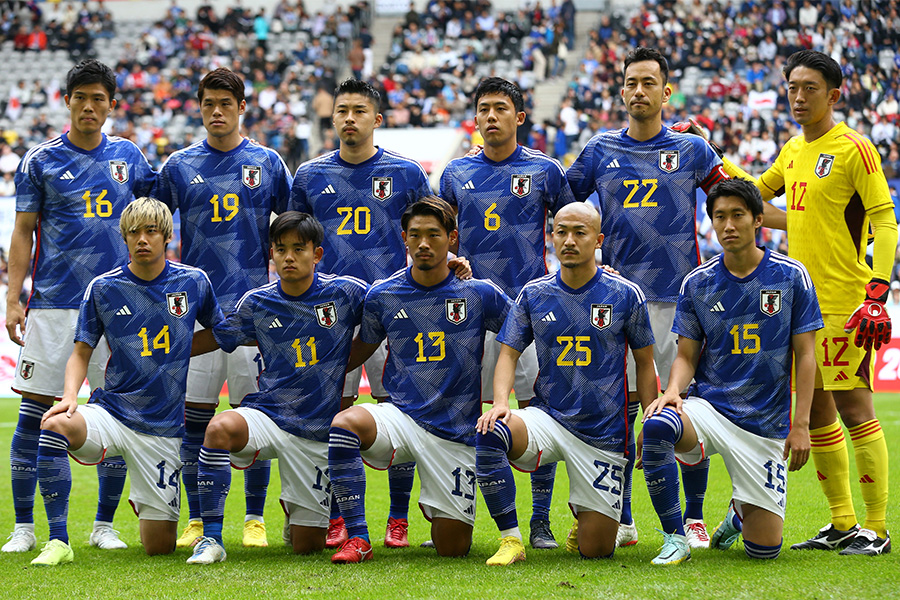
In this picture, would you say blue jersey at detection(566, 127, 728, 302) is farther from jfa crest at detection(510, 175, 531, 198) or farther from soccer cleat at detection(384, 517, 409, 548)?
soccer cleat at detection(384, 517, 409, 548)

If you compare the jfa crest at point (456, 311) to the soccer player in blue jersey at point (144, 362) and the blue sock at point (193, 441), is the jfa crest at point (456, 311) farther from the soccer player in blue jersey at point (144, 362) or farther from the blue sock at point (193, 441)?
the blue sock at point (193, 441)

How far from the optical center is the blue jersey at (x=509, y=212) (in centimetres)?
559

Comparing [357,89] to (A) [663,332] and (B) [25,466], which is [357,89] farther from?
(B) [25,466]

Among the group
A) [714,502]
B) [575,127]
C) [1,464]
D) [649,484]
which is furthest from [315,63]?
[649,484]

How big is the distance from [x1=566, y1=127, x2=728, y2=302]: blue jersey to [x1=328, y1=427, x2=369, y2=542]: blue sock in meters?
1.86

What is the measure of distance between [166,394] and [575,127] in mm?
19220

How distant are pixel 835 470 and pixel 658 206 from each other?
1.69m

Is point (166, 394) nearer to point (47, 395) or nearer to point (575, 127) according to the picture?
point (47, 395)

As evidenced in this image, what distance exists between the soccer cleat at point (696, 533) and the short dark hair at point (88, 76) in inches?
156

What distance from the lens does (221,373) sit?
5766 mm

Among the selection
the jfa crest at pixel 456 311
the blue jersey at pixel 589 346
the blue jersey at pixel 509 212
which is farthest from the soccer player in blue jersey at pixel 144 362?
the blue jersey at pixel 589 346

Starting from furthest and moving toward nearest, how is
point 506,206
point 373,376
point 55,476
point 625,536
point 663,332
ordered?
point 373,376, point 506,206, point 663,332, point 625,536, point 55,476

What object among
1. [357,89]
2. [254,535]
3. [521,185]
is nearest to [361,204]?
[357,89]

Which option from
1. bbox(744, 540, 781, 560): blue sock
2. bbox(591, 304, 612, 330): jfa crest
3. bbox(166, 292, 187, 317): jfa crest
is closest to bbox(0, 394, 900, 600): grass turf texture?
bbox(744, 540, 781, 560): blue sock
